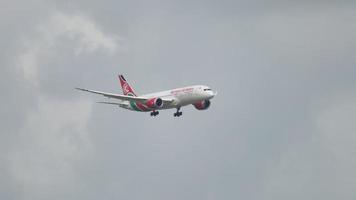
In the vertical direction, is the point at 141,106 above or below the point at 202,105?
below

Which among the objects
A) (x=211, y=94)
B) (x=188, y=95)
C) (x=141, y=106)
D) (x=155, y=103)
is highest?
(x=141, y=106)

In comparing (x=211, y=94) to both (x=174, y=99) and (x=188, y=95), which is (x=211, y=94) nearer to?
(x=188, y=95)

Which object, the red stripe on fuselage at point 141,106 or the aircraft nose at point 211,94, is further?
the red stripe on fuselage at point 141,106

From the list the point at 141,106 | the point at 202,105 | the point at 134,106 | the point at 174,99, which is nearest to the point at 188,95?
the point at 174,99

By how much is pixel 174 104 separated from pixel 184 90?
9.66 ft

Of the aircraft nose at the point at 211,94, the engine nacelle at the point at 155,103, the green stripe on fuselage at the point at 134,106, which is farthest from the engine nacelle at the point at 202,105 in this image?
the green stripe on fuselage at the point at 134,106

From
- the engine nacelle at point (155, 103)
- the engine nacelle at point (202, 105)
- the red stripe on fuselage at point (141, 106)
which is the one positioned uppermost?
the engine nacelle at point (202, 105)

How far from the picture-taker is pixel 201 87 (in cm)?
17875

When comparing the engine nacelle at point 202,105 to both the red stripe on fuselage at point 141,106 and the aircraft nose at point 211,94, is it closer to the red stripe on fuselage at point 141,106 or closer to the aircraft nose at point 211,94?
the aircraft nose at point 211,94

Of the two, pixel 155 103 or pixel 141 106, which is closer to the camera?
pixel 155 103

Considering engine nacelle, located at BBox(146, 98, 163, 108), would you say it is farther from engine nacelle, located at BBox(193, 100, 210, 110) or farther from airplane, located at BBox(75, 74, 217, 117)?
engine nacelle, located at BBox(193, 100, 210, 110)

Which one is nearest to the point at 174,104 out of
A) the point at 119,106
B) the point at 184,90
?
the point at 184,90

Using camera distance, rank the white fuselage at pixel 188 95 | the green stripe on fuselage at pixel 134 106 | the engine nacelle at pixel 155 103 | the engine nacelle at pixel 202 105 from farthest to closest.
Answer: the green stripe on fuselage at pixel 134 106
the engine nacelle at pixel 202 105
the engine nacelle at pixel 155 103
the white fuselage at pixel 188 95

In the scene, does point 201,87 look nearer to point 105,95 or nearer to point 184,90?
point 184,90
